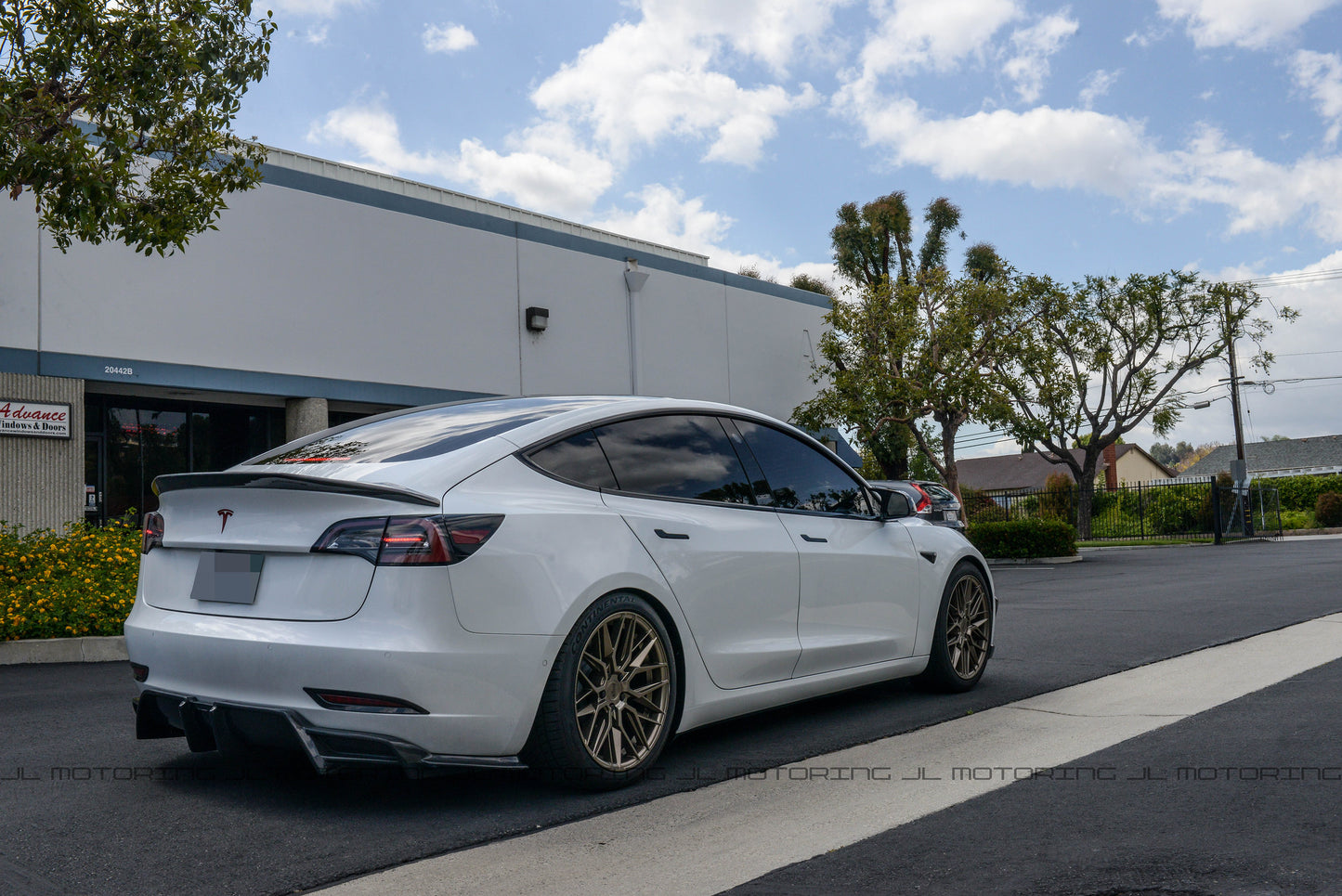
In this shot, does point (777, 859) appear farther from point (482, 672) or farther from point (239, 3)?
point (239, 3)

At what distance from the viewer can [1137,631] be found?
8836 mm

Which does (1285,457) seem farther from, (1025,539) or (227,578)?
(227,578)

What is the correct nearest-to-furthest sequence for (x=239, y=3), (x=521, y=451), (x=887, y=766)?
1. (x=521, y=451)
2. (x=887, y=766)
3. (x=239, y=3)

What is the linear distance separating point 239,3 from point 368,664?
9202 mm

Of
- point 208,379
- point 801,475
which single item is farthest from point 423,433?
point 208,379

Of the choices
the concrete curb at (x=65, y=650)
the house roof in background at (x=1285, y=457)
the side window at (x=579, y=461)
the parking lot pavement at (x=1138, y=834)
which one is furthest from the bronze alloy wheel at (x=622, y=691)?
the house roof in background at (x=1285, y=457)

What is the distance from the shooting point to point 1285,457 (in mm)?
84562

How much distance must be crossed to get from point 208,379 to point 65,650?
917 centimetres

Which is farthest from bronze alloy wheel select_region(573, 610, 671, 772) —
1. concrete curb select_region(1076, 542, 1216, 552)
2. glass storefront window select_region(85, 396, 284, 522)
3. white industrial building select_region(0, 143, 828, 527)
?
concrete curb select_region(1076, 542, 1216, 552)

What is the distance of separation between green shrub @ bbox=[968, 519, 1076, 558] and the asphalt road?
1437cm

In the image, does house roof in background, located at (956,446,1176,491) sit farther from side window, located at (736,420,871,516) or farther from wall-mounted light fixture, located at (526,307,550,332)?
side window, located at (736,420,871,516)

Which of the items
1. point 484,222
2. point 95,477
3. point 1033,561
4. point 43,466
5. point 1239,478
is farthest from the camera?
point 1239,478

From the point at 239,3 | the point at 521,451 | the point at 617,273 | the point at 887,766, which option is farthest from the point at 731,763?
the point at 617,273

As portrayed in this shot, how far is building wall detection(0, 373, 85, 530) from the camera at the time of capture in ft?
50.2
